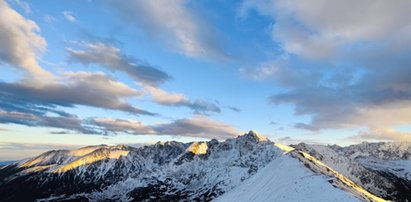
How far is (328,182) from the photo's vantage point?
401ft

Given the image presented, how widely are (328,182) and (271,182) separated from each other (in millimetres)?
28910

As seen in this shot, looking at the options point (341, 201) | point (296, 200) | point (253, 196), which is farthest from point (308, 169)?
point (341, 201)

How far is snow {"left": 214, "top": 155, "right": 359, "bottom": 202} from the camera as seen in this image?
11419cm

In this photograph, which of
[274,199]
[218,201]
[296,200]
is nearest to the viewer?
[296,200]

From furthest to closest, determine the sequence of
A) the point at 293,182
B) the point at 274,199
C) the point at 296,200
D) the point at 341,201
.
→ the point at 293,182, the point at 274,199, the point at 296,200, the point at 341,201

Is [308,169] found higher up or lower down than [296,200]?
higher up

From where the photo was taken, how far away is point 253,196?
14062cm

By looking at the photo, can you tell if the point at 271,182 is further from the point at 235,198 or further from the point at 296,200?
the point at 296,200

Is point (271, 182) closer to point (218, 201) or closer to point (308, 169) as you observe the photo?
point (308, 169)

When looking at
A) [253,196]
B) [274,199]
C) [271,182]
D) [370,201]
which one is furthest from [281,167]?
[370,201]

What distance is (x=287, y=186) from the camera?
438 ft

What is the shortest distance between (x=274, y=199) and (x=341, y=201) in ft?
84.2

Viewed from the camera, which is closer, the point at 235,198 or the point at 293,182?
the point at 293,182

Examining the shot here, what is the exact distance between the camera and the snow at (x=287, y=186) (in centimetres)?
11419
